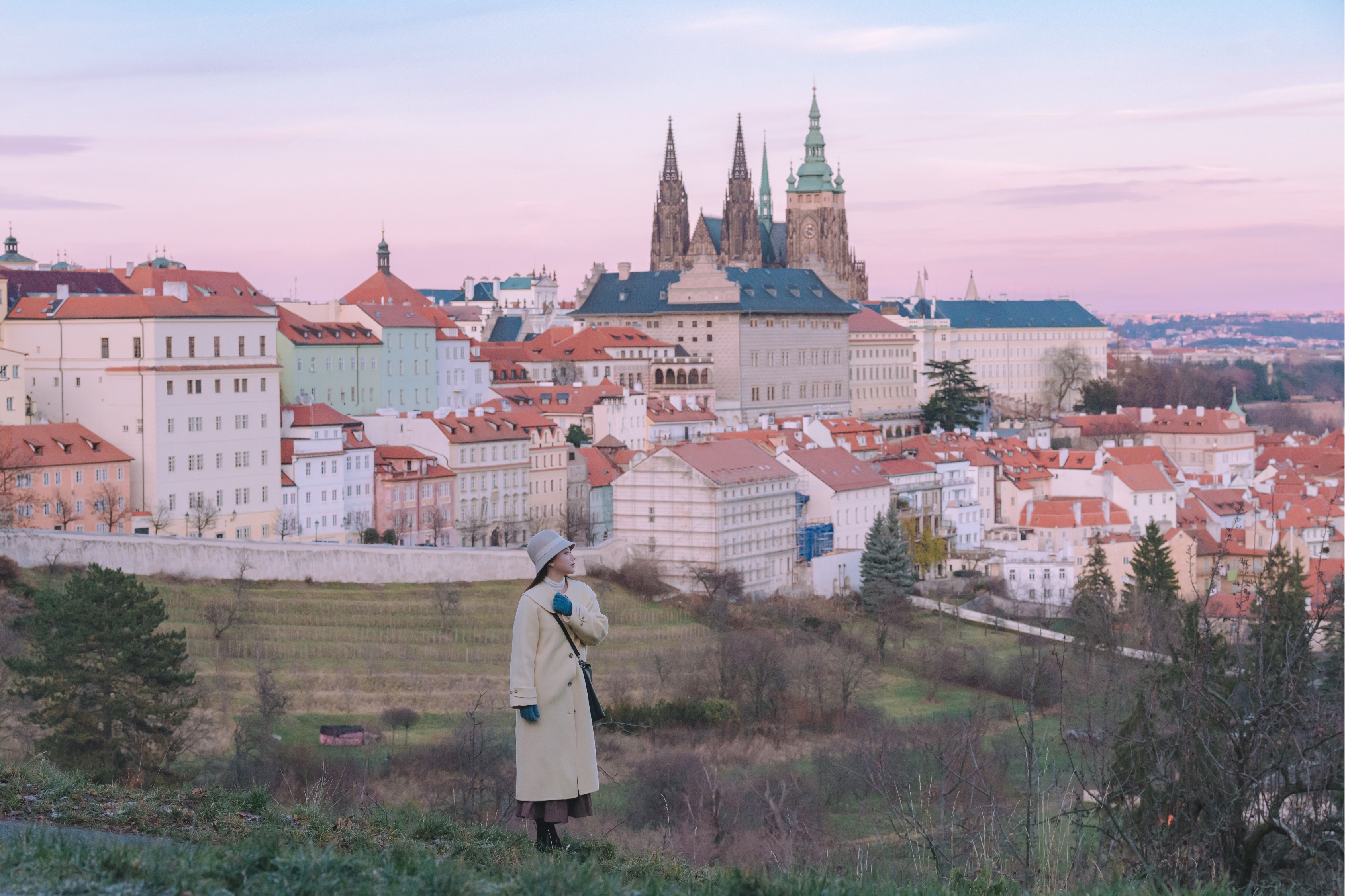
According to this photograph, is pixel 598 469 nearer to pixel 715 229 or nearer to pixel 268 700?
pixel 268 700

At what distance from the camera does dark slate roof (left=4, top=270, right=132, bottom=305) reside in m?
55.2

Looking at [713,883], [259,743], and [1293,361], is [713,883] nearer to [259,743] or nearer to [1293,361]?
[259,743]

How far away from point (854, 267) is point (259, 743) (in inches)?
3929

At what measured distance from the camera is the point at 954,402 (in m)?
90.9

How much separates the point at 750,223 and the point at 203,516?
245 ft

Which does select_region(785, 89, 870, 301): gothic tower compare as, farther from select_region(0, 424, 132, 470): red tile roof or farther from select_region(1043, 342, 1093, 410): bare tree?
select_region(0, 424, 132, 470): red tile roof

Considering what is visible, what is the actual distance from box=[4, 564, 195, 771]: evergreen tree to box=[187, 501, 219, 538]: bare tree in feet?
60.1

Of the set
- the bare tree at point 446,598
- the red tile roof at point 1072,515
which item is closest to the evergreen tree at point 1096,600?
the red tile roof at point 1072,515

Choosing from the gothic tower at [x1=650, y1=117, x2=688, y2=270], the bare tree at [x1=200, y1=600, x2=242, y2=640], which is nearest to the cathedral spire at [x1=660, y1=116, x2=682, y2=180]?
the gothic tower at [x1=650, y1=117, x2=688, y2=270]

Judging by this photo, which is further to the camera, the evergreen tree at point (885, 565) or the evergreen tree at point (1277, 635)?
the evergreen tree at point (885, 565)

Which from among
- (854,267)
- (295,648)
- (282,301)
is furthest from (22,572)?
(854,267)

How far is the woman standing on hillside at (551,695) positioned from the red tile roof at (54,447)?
3796 cm

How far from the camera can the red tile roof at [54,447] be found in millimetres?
42125

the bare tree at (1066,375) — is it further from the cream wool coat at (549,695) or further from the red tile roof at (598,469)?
the cream wool coat at (549,695)
